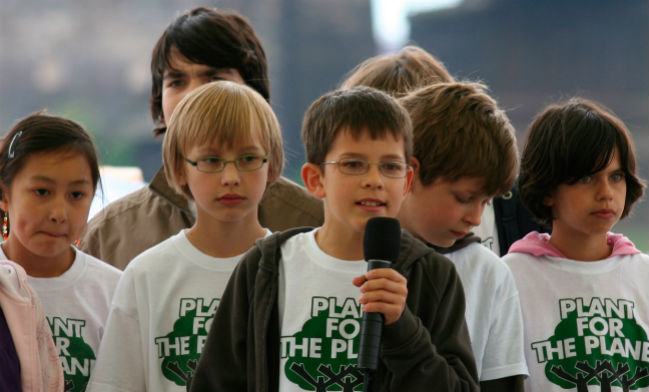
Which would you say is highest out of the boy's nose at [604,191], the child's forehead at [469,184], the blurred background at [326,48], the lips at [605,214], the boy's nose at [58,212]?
the blurred background at [326,48]

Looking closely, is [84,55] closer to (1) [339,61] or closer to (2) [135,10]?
(2) [135,10]

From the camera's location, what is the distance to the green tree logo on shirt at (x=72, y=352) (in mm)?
2246

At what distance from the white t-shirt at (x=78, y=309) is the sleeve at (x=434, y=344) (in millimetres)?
871

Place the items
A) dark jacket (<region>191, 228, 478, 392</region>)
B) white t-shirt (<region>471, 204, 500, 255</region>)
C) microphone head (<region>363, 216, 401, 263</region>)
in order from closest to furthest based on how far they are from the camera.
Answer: microphone head (<region>363, 216, 401, 263</region>), dark jacket (<region>191, 228, 478, 392</region>), white t-shirt (<region>471, 204, 500, 255</region>)

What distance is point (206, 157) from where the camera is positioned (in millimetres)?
2260

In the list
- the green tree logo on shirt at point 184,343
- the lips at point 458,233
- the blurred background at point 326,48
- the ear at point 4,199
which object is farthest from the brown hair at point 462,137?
the blurred background at point 326,48

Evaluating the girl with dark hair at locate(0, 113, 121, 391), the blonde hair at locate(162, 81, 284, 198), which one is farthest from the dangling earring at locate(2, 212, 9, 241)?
the blonde hair at locate(162, 81, 284, 198)

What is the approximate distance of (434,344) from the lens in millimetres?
1913

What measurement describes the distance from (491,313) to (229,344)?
2.22ft

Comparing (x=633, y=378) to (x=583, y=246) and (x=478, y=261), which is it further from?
(x=478, y=261)

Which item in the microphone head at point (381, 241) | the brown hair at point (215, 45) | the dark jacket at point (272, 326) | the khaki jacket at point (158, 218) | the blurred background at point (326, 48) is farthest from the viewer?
the blurred background at point (326, 48)

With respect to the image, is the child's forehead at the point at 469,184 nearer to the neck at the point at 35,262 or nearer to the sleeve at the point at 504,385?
the sleeve at the point at 504,385

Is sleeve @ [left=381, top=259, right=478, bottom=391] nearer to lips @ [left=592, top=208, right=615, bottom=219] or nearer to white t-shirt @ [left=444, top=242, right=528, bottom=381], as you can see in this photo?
white t-shirt @ [left=444, top=242, right=528, bottom=381]

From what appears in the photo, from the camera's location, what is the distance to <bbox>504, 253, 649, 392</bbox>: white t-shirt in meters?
2.32
